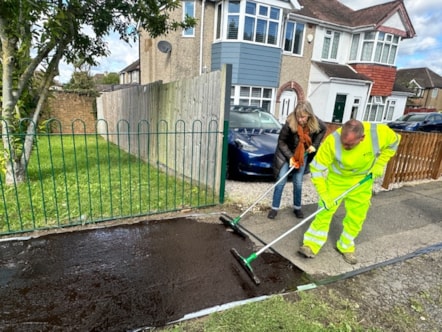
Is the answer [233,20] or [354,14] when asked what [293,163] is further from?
[354,14]

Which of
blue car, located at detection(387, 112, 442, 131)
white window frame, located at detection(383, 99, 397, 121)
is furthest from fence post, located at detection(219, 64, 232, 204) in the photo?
white window frame, located at detection(383, 99, 397, 121)

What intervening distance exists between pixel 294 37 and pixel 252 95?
389 cm

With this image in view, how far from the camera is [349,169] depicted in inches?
112

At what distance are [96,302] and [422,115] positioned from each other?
691 inches

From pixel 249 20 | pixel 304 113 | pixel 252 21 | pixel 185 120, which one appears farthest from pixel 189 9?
pixel 304 113

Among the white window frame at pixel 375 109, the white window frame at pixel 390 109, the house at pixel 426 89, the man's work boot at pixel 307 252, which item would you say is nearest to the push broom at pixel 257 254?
the man's work boot at pixel 307 252

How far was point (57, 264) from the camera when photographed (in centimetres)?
282

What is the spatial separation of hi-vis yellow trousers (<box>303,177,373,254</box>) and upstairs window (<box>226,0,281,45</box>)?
34.0ft

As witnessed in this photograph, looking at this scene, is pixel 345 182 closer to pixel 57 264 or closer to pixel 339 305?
pixel 339 305

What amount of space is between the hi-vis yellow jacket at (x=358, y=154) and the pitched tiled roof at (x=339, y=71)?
12.1 metres

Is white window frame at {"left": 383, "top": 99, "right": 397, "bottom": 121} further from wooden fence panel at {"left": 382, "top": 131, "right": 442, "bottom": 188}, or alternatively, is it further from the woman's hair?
the woman's hair

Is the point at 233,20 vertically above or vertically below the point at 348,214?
above

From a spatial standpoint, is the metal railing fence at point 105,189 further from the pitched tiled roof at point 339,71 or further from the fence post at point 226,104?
the pitched tiled roof at point 339,71

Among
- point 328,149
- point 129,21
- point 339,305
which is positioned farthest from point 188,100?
point 339,305
